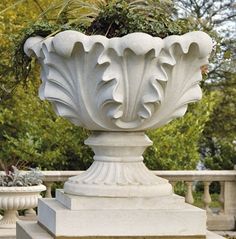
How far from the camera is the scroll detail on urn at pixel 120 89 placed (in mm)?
5117

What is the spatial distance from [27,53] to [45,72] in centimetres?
23

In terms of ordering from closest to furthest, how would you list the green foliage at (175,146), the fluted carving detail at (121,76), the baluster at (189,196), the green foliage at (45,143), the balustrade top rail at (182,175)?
the fluted carving detail at (121,76)
the balustrade top rail at (182,175)
the baluster at (189,196)
the green foliage at (45,143)
the green foliage at (175,146)

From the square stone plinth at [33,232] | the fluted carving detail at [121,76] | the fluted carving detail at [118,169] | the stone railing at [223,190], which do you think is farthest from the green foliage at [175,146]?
the fluted carving detail at [121,76]

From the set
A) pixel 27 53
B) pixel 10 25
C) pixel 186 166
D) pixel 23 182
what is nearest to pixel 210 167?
pixel 186 166

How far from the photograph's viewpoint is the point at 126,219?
517 cm

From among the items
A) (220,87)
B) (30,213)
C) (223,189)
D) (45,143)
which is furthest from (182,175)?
(220,87)

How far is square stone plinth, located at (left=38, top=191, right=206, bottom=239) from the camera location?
515 centimetres

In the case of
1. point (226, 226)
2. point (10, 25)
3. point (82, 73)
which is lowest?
point (226, 226)

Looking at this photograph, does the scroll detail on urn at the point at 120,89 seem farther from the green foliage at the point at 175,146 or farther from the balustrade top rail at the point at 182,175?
the green foliage at the point at 175,146

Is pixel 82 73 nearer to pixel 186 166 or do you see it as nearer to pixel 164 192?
pixel 164 192

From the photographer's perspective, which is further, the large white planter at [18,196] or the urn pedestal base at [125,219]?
the large white planter at [18,196]

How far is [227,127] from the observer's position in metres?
24.3

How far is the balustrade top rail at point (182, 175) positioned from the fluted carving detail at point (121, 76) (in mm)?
5885

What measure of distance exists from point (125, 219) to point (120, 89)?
0.79 meters
